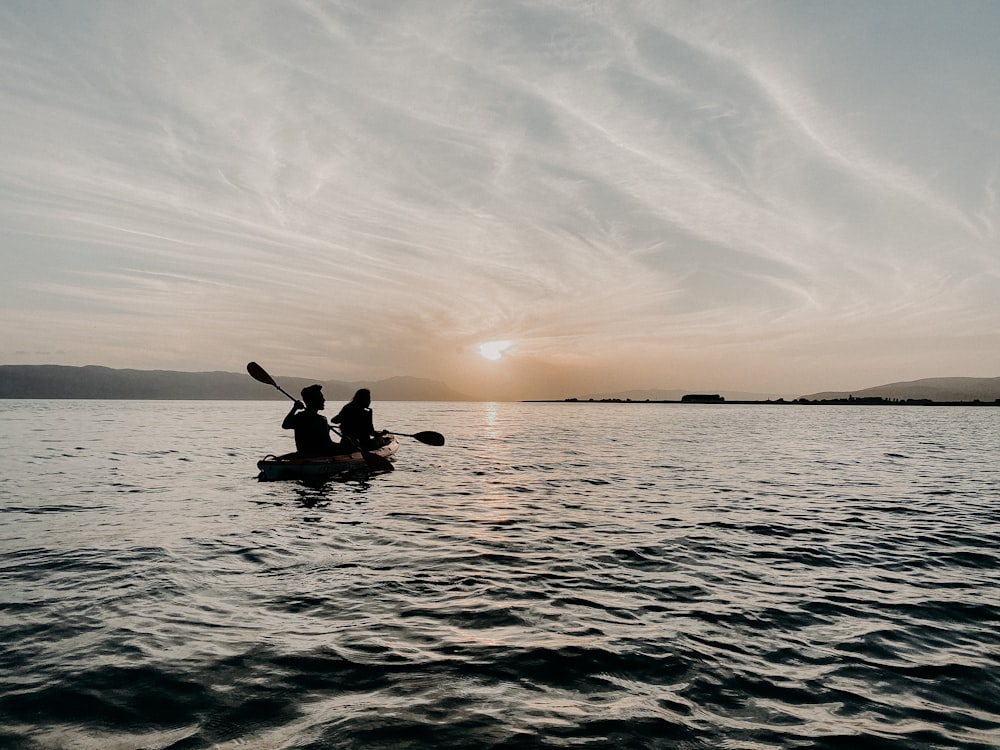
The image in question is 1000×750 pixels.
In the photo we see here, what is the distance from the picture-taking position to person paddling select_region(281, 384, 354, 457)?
20.8 m

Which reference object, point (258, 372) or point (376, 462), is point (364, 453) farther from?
point (258, 372)

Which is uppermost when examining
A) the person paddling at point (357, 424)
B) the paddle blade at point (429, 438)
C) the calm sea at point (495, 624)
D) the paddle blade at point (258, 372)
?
the paddle blade at point (258, 372)

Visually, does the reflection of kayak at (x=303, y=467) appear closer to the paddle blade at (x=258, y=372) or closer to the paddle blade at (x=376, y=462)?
the paddle blade at (x=376, y=462)

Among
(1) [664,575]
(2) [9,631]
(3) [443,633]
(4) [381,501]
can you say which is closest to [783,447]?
(4) [381,501]

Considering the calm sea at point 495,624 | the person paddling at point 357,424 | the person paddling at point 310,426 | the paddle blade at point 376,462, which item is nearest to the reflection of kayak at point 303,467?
the person paddling at point 310,426

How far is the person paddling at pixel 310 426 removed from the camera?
20797 millimetres

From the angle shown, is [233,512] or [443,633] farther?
[233,512]

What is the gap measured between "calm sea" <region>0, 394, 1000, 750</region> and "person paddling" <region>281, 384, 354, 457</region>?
3.90m

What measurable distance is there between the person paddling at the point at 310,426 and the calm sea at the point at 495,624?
3898mm

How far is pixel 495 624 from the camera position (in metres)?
7.75

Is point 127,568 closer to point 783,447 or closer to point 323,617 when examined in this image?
point 323,617

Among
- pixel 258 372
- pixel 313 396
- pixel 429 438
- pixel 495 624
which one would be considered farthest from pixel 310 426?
pixel 495 624

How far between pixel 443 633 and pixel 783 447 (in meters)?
43.8

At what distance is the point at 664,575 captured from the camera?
10148 mm
